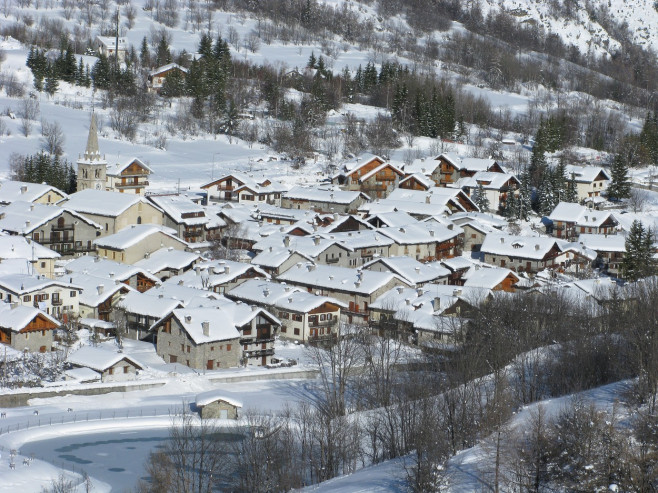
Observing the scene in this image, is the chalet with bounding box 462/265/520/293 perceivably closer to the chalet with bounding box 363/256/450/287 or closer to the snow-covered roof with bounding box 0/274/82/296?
the chalet with bounding box 363/256/450/287

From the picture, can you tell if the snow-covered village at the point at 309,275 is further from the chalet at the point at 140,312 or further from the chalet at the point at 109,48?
the chalet at the point at 109,48

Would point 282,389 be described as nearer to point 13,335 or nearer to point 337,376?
point 337,376

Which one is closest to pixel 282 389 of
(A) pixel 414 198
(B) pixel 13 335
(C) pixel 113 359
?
(C) pixel 113 359

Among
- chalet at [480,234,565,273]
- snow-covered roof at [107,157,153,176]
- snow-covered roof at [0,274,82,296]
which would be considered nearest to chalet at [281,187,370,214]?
snow-covered roof at [107,157,153,176]

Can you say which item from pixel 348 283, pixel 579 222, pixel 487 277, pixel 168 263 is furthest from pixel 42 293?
pixel 579 222

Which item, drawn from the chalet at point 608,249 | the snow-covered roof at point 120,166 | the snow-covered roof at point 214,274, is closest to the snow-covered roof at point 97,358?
the snow-covered roof at point 214,274

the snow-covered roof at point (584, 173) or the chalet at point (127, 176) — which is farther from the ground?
the snow-covered roof at point (584, 173)
